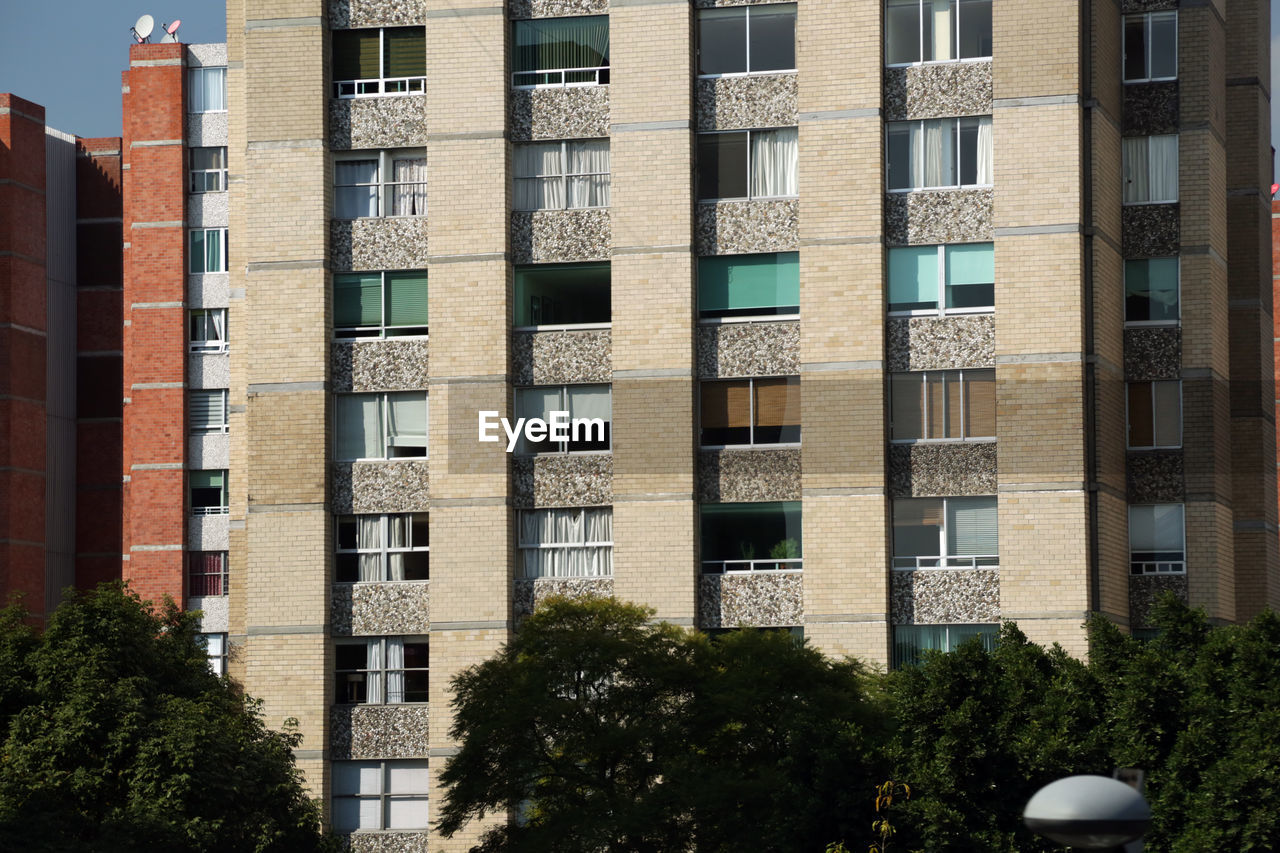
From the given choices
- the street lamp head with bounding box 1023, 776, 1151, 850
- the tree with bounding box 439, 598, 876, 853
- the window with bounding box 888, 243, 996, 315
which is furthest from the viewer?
the window with bounding box 888, 243, 996, 315

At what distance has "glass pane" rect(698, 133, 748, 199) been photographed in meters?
42.0

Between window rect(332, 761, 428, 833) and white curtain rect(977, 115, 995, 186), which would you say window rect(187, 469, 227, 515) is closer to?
window rect(332, 761, 428, 833)

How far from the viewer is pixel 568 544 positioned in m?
41.8

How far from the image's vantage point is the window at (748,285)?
41.4 meters

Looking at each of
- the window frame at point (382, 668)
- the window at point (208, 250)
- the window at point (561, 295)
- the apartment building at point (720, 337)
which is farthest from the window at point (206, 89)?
the window frame at point (382, 668)

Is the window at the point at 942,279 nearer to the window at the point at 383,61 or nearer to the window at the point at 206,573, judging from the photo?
the window at the point at 383,61

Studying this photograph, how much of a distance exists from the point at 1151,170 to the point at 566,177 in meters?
13.6

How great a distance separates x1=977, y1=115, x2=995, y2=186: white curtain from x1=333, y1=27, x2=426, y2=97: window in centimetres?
1311

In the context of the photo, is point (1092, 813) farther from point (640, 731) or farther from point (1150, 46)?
point (1150, 46)

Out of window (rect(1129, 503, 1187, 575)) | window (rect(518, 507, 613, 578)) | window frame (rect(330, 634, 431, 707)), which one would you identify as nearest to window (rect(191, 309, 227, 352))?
window frame (rect(330, 634, 431, 707))

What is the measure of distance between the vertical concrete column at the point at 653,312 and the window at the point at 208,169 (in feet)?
71.9

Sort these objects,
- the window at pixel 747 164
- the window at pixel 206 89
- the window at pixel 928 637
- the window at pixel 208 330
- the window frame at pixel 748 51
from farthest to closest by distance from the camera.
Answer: the window at pixel 206 89 → the window at pixel 208 330 → the window frame at pixel 748 51 → the window at pixel 747 164 → the window at pixel 928 637

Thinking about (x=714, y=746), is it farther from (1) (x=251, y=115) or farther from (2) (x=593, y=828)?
(1) (x=251, y=115)

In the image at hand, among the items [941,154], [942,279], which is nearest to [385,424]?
[942,279]
